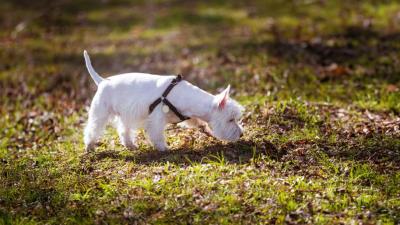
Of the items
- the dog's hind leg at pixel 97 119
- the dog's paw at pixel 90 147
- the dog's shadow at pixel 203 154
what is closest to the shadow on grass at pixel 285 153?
the dog's shadow at pixel 203 154

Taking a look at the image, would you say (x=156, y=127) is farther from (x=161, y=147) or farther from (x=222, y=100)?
(x=222, y=100)

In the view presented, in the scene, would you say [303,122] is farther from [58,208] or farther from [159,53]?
[159,53]

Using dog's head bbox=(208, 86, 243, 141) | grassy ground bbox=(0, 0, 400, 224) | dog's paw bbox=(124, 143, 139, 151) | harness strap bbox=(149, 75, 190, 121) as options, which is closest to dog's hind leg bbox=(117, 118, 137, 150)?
dog's paw bbox=(124, 143, 139, 151)

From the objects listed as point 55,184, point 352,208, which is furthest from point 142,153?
point 352,208

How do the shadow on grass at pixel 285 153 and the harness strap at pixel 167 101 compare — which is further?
the harness strap at pixel 167 101

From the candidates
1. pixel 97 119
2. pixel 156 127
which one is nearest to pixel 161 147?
pixel 156 127

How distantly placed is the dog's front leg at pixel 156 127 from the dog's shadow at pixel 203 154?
187mm

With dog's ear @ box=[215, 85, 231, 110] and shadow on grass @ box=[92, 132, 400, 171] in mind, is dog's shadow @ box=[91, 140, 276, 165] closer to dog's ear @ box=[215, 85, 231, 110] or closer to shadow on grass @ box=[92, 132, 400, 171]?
shadow on grass @ box=[92, 132, 400, 171]

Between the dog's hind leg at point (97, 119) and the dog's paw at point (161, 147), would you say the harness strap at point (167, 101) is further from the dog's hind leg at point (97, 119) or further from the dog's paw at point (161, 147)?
the dog's hind leg at point (97, 119)

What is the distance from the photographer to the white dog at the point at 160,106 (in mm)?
6645

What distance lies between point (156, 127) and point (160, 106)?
266 millimetres

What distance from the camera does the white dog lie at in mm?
6645

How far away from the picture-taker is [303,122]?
7777 millimetres

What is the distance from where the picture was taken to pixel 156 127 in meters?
6.69
